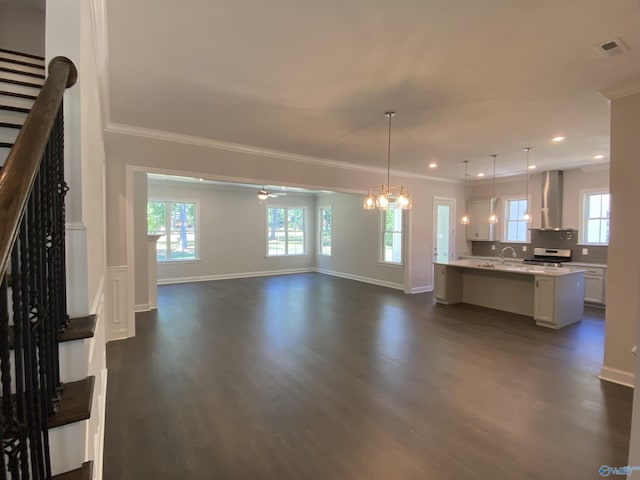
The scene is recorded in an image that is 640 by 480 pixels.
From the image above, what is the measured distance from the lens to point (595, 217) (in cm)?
688

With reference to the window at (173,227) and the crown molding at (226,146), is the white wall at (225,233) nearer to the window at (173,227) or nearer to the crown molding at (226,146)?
the window at (173,227)

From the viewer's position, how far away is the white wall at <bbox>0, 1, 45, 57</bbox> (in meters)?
2.92

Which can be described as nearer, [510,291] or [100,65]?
[100,65]

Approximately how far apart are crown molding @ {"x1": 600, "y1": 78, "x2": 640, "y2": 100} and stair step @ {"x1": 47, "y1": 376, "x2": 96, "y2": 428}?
4609mm

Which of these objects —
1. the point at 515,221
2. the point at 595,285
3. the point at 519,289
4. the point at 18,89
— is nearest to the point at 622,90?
the point at 519,289

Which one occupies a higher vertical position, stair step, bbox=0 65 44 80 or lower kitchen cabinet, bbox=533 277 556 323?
stair step, bbox=0 65 44 80

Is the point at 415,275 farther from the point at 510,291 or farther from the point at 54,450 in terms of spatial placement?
the point at 54,450

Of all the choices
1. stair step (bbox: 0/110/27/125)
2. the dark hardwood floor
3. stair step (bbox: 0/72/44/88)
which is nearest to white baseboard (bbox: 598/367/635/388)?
the dark hardwood floor

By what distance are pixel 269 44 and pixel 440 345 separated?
12.9 ft

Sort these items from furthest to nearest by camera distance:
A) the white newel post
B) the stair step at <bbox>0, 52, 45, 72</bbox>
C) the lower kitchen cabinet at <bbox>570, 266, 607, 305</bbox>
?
Result: 1. the lower kitchen cabinet at <bbox>570, 266, 607, 305</bbox>
2. the white newel post
3. the stair step at <bbox>0, 52, 45, 72</bbox>

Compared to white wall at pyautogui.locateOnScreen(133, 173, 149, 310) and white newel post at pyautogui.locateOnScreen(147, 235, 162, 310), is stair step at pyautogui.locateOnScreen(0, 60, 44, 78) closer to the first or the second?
white wall at pyautogui.locateOnScreen(133, 173, 149, 310)

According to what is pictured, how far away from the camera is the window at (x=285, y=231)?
10.6 m

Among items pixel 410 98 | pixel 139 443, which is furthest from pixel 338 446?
pixel 410 98

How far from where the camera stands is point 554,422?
260cm
